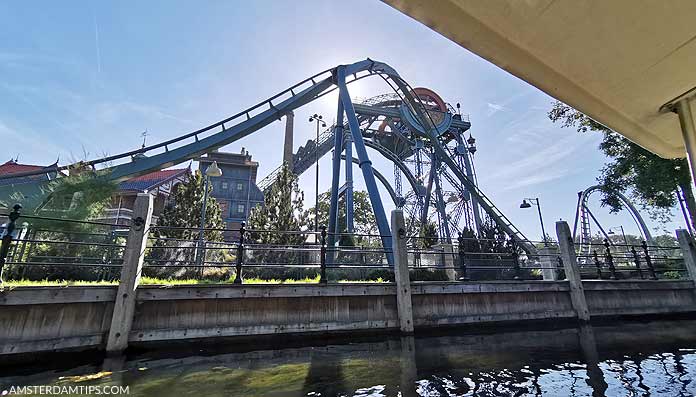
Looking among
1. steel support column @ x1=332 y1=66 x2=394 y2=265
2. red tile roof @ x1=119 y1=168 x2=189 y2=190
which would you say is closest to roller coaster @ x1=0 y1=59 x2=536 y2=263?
steel support column @ x1=332 y1=66 x2=394 y2=265

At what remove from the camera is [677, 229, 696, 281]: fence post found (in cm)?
990

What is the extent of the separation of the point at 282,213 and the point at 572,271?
38.1 ft

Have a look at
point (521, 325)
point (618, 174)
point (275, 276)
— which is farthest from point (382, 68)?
point (521, 325)

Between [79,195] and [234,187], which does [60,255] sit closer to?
[79,195]

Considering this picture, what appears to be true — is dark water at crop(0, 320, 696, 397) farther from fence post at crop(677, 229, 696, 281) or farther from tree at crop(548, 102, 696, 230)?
tree at crop(548, 102, 696, 230)

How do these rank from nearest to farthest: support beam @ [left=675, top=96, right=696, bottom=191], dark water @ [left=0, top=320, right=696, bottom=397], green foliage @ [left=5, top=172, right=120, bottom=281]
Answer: support beam @ [left=675, top=96, right=696, bottom=191] < dark water @ [left=0, top=320, right=696, bottom=397] < green foliage @ [left=5, top=172, right=120, bottom=281]

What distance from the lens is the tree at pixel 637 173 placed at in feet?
37.6

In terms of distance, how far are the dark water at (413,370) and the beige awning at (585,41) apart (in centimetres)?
348

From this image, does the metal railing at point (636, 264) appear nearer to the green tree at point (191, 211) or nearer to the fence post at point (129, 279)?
the fence post at point (129, 279)

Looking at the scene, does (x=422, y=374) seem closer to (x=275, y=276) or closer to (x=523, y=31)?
(x=523, y=31)

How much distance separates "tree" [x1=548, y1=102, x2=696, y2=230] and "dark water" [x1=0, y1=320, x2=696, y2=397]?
329 inches

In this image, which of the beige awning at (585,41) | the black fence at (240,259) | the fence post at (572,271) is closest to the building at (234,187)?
the black fence at (240,259)

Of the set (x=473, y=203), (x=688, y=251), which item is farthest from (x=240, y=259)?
(x=473, y=203)

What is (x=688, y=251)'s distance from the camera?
1002 centimetres
